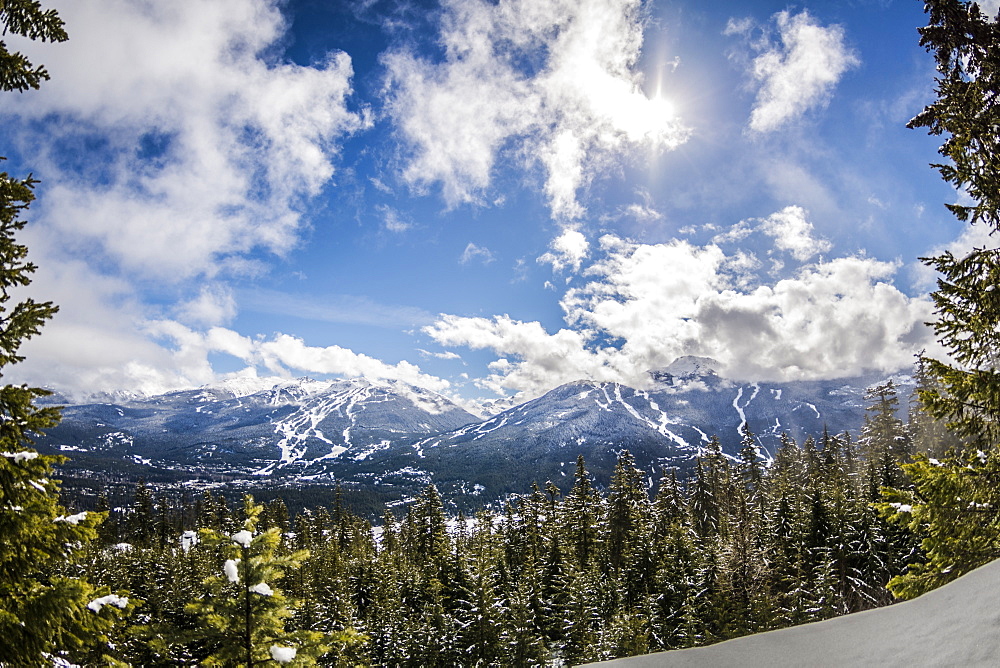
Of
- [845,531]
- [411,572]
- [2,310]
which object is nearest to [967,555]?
[2,310]

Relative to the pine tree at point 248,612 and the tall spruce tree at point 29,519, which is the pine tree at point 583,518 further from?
the tall spruce tree at point 29,519

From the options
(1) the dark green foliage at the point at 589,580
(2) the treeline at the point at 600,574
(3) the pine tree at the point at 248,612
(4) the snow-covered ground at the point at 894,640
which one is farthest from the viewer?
(2) the treeline at the point at 600,574

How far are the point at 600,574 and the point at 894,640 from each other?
32568mm

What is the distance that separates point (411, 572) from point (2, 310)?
3621 centimetres

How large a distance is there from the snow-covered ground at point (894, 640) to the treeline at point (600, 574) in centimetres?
1503

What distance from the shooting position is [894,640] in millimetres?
4383

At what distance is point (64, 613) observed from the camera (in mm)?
6363

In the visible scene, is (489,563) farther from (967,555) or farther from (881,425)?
(881,425)

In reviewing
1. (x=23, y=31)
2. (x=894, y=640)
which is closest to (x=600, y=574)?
(x=894, y=640)

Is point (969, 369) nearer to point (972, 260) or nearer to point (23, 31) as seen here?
point (972, 260)

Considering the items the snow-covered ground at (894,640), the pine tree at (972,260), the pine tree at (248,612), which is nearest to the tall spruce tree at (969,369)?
the pine tree at (972,260)

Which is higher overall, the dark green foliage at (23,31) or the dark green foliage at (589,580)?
the dark green foliage at (23,31)

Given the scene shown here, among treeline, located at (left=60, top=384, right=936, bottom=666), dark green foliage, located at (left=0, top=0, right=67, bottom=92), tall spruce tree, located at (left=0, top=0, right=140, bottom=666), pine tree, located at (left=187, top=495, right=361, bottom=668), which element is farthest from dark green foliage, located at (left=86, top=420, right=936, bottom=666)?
dark green foliage, located at (left=0, top=0, right=67, bottom=92)

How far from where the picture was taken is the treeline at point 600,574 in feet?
83.7
